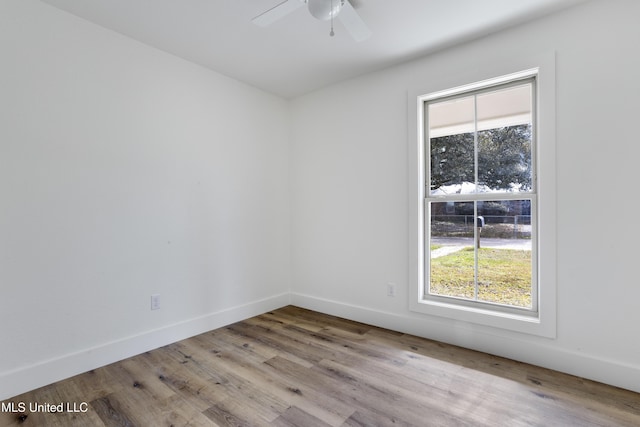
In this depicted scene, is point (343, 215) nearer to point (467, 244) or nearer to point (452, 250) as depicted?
point (452, 250)

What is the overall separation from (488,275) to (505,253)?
0.74 ft

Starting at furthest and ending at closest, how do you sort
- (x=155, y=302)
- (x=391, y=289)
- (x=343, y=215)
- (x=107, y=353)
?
(x=343, y=215) < (x=391, y=289) < (x=155, y=302) < (x=107, y=353)

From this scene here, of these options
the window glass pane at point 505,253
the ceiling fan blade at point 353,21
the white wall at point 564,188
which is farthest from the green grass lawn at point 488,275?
the ceiling fan blade at point 353,21

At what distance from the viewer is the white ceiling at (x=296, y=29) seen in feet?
6.64

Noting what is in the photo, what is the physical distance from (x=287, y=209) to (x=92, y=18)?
7.91 ft

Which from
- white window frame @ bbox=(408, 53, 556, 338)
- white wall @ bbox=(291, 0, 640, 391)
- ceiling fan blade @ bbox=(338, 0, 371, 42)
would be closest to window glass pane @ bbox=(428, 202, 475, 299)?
white window frame @ bbox=(408, 53, 556, 338)

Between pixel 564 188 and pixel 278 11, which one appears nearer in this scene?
pixel 278 11

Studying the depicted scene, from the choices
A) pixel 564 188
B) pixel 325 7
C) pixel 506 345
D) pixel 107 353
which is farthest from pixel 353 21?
pixel 107 353

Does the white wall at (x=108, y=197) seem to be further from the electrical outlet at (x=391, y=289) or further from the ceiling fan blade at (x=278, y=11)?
the electrical outlet at (x=391, y=289)

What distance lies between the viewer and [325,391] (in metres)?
1.88

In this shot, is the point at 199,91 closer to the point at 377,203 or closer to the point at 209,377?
the point at 377,203

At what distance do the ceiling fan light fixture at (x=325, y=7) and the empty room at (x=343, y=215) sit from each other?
1 cm

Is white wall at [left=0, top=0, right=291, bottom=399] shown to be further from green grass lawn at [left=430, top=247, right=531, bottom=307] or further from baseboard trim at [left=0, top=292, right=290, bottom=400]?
green grass lawn at [left=430, top=247, right=531, bottom=307]

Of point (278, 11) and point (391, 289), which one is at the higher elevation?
point (278, 11)
